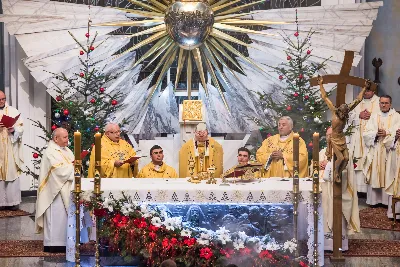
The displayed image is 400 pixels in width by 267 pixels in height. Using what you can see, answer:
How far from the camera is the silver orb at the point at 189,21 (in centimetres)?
1359

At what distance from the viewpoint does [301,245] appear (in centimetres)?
1116

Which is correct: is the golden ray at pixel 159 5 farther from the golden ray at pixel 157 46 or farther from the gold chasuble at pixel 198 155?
the gold chasuble at pixel 198 155

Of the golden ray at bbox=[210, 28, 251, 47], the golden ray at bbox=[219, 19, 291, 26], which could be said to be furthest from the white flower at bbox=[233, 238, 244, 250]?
the golden ray at bbox=[219, 19, 291, 26]

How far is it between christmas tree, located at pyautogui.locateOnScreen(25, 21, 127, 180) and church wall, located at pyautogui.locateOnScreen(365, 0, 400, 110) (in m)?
4.65

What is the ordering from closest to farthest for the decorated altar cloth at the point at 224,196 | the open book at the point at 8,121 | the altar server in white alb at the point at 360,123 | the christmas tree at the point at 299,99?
the decorated altar cloth at the point at 224,196 → the christmas tree at the point at 299,99 → the open book at the point at 8,121 → the altar server in white alb at the point at 360,123

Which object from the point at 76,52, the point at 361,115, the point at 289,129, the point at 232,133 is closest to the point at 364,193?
the point at 361,115

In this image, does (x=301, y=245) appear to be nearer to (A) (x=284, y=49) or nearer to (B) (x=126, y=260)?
(B) (x=126, y=260)

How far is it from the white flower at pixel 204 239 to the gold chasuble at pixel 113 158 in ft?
9.94

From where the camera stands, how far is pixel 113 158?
42.5 feet

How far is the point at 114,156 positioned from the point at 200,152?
1209 mm

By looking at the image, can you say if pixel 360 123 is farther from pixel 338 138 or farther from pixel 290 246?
pixel 290 246

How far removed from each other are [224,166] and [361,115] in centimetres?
248

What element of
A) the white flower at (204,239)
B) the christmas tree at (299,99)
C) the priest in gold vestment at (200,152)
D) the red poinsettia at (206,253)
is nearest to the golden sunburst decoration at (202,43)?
the christmas tree at (299,99)

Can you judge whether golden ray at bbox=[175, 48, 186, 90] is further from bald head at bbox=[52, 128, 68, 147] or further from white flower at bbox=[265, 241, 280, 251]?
white flower at bbox=[265, 241, 280, 251]
